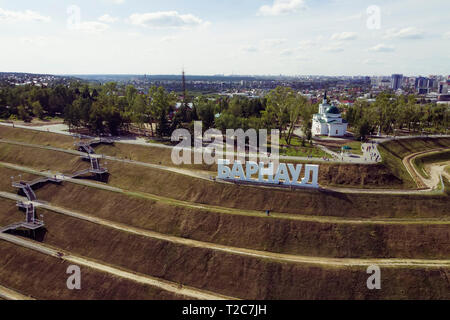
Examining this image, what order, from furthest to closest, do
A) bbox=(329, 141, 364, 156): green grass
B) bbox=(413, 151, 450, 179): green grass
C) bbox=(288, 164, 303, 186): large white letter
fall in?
bbox=(413, 151, 450, 179): green grass → bbox=(329, 141, 364, 156): green grass → bbox=(288, 164, 303, 186): large white letter

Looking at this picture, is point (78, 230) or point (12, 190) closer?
point (78, 230)

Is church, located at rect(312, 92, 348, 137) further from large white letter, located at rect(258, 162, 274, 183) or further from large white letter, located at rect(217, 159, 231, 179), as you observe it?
large white letter, located at rect(217, 159, 231, 179)

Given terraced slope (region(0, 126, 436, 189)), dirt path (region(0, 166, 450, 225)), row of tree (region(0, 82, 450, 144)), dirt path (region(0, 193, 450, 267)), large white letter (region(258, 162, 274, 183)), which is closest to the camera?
dirt path (region(0, 193, 450, 267))

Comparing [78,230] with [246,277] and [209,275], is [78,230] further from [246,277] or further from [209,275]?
[246,277]

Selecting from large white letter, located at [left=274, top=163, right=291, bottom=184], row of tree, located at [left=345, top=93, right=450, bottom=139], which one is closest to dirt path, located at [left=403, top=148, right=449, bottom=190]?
row of tree, located at [left=345, top=93, right=450, bottom=139]

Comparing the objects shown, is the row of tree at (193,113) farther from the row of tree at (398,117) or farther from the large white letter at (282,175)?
the large white letter at (282,175)

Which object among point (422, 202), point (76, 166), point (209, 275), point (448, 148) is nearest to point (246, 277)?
point (209, 275)
